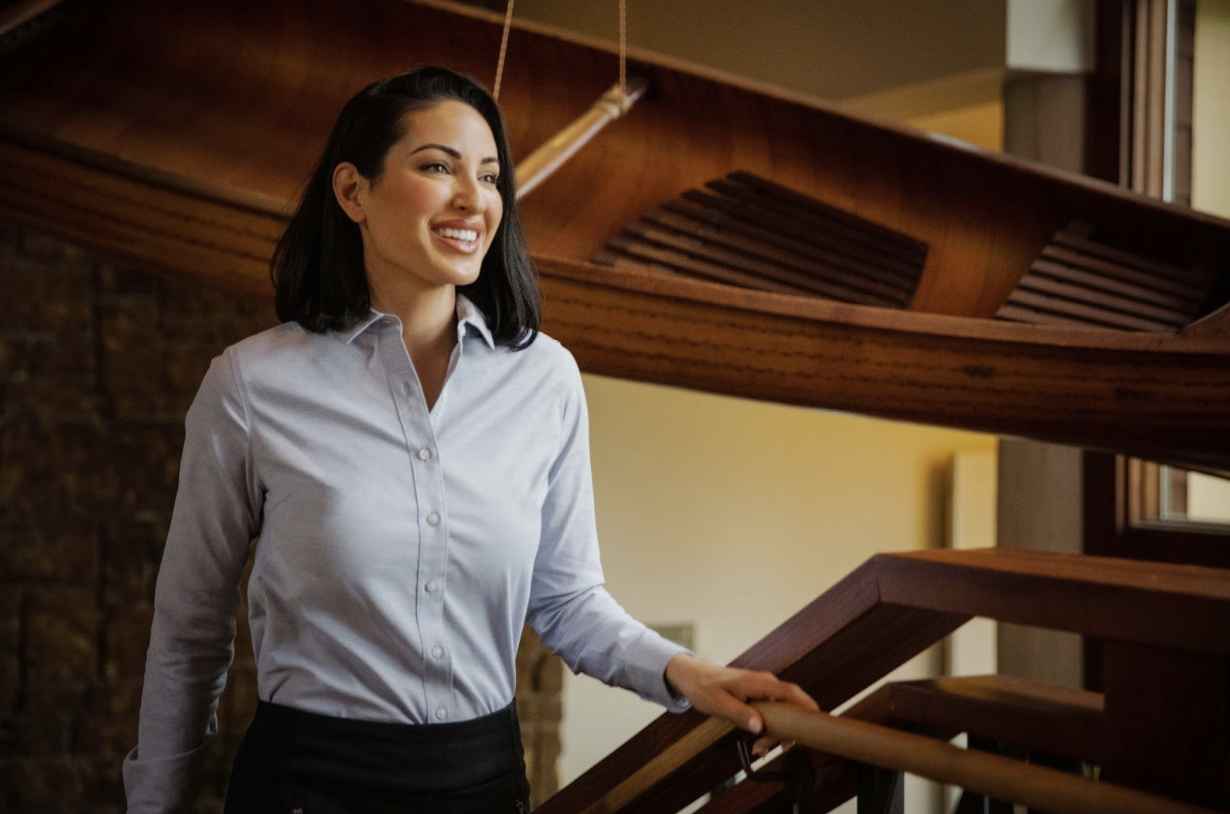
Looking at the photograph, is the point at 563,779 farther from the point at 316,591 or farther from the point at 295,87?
the point at 316,591

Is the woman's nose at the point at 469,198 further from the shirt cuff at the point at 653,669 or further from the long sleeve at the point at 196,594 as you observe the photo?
the shirt cuff at the point at 653,669

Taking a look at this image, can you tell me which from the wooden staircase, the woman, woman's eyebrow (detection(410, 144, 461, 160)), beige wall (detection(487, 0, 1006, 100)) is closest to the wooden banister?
the wooden staircase

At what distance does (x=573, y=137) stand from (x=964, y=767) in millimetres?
2129

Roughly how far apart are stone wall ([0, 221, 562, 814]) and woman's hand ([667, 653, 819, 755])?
2.87 m

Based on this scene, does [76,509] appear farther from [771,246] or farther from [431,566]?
[431,566]

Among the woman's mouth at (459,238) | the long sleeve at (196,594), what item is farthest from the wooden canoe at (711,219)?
the long sleeve at (196,594)

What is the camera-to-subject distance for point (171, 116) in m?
3.31

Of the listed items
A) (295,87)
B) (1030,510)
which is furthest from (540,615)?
(295,87)

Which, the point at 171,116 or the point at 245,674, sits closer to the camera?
the point at 171,116

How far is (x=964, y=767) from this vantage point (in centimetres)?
80

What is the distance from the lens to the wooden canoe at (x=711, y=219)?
7.17ft

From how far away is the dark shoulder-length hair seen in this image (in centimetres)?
129

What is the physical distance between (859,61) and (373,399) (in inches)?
104

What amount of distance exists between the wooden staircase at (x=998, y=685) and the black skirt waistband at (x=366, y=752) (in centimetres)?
10
